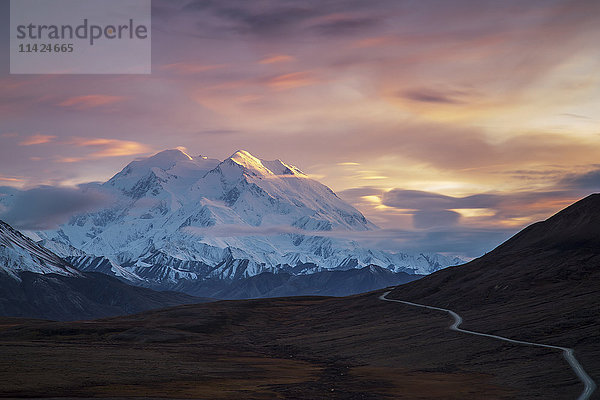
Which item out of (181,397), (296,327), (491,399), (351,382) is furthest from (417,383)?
(296,327)

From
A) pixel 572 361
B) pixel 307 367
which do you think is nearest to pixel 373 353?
pixel 307 367

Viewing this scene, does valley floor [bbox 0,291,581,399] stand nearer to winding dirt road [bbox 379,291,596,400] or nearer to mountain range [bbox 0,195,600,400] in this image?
mountain range [bbox 0,195,600,400]

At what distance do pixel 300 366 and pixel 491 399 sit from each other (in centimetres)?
4798

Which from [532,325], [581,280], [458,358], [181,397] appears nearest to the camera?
[181,397]

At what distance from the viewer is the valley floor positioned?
79.5 m

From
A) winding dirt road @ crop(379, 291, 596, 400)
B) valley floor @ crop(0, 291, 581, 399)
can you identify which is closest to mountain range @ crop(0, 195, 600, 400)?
valley floor @ crop(0, 291, 581, 399)

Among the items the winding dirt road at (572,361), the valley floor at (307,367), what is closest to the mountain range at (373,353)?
the valley floor at (307,367)

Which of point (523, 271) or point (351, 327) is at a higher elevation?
point (523, 271)

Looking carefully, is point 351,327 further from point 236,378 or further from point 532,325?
point 236,378

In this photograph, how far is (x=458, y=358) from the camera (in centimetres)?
11012

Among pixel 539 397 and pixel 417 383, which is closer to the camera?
pixel 539 397

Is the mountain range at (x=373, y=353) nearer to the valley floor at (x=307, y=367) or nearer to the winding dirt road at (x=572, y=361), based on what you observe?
the valley floor at (x=307, y=367)

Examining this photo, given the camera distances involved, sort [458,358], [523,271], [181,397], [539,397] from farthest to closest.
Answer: [523,271], [458,358], [181,397], [539,397]

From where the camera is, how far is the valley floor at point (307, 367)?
261 feet
